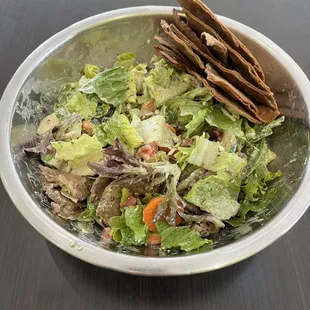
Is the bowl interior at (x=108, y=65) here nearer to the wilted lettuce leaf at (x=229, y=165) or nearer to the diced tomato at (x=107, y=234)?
the diced tomato at (x=107, y=234)

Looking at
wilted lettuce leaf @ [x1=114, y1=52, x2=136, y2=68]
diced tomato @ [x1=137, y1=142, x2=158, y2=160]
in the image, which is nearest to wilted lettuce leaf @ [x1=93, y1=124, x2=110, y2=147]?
diced tomato @ [x1=137, y1=142, x2=158, y2=160]

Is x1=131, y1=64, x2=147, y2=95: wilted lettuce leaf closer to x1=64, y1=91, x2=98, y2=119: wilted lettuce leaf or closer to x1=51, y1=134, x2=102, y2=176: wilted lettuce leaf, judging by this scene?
x1=64, y1=91, x2=98, y2=119: wilted lettuce leaf

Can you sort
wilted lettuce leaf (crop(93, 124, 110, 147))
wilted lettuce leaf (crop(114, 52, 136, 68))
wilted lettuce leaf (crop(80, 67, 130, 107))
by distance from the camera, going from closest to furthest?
1. wilted lettuce leaf (crop(93, 124, 110, 147))
2. wilted lettuce leaf (crop(80, 67, 130, 107))
3. wilted lettuce leaf (crop(114, 52, 136, 68))

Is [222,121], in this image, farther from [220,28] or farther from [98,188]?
[98,188]

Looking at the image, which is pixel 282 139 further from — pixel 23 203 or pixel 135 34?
pixel 23 203

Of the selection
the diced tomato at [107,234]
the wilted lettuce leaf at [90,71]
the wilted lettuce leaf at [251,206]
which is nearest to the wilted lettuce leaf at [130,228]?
the diced tomato at [107,234]
